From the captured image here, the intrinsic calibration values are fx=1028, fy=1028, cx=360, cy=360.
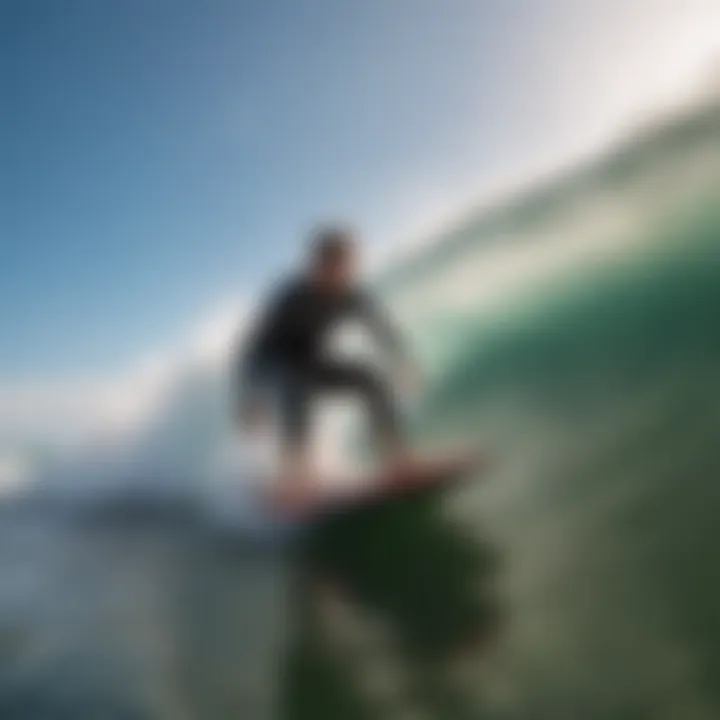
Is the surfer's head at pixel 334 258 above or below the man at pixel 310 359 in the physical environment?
above

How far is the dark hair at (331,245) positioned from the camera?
1714 millimetres

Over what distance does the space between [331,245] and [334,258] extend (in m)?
0.02

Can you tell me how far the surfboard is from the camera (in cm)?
163

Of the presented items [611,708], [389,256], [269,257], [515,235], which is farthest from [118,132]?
[611,708]

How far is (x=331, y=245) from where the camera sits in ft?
5.66

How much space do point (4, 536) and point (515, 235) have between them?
3.27ft

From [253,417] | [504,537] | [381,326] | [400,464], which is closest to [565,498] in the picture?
[504,537]

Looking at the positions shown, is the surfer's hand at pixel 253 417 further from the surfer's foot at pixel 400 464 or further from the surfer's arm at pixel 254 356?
the surfer's foot at pixel 400 464

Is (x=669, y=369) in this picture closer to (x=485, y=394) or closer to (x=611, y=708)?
(x=485, y=394)

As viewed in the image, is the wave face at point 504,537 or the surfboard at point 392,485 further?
the surfboard at point 392,485

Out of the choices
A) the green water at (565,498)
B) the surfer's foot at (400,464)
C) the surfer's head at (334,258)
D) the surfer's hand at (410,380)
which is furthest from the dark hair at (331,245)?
the surfer's foot at (400,464)

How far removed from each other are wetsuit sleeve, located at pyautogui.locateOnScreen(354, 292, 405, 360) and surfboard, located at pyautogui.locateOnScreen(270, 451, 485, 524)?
185mm

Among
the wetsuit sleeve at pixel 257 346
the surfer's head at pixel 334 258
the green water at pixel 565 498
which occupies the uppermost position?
the surfer's head at pixel 334 258

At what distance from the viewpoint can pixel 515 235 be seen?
1.70m
